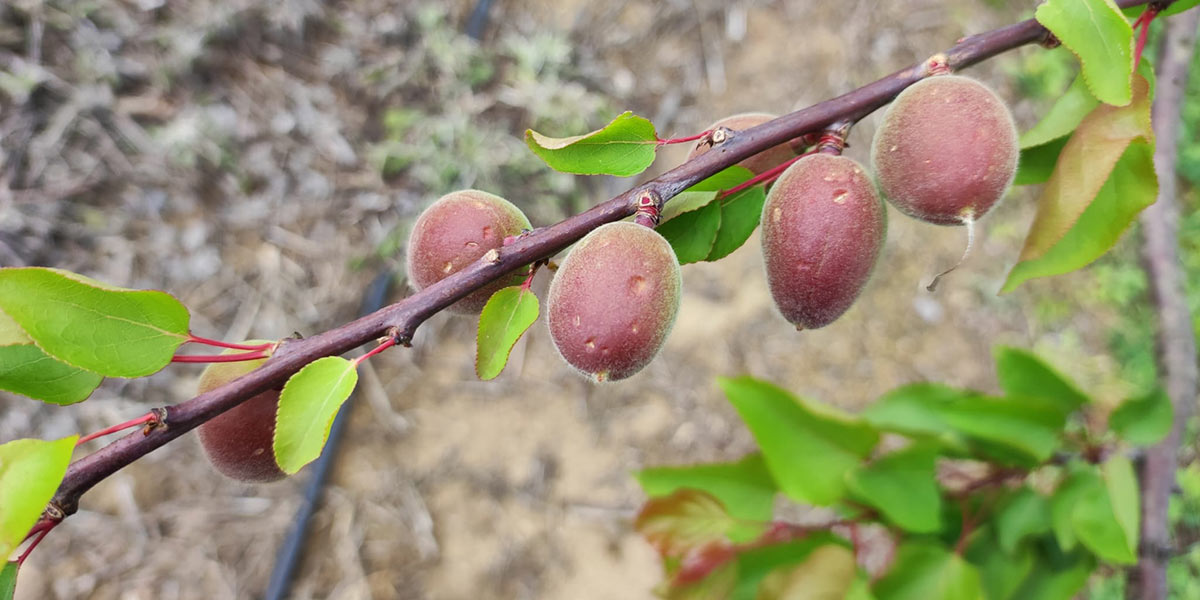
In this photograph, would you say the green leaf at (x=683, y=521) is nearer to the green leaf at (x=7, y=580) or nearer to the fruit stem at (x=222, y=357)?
the fruit stem at (x=222, y=357)

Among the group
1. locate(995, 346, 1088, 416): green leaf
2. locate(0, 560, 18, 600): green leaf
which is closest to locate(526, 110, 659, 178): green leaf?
locate(0, 560, 18, 600): green leaf

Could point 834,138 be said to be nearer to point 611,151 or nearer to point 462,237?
point 611,151

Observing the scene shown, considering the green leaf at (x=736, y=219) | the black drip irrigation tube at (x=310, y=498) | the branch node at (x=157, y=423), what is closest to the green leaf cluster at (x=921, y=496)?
the green leaf at (x=736, y=219)

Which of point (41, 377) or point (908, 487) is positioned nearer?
point (41, 377)

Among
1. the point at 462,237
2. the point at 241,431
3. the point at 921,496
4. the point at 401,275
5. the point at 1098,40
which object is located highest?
the point at 1098,40

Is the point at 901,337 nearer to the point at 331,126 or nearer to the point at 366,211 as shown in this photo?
the point at 366,211

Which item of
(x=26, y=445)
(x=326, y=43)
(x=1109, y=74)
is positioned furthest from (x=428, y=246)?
(x=326, y=43)

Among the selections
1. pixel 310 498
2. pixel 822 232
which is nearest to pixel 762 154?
pixel 822 232
